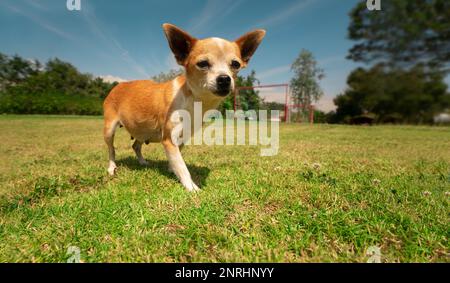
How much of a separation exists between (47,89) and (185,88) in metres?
12.7

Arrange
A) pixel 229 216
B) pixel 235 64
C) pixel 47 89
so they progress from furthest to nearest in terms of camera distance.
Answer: pixel 47 89, pixel 235 64, pixel 229 216

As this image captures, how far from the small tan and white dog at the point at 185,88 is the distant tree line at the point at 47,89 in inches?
128

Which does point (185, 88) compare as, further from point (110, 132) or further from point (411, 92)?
point (411, 92)

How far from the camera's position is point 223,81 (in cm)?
255

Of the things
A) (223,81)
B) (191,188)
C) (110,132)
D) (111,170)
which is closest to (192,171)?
(191,188)

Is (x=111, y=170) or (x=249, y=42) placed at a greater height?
(x=249, y=42)

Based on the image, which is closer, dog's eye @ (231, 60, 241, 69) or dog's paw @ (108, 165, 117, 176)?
dog's eye @ (231, 60, 241, 69)

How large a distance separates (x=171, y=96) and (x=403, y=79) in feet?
9.62

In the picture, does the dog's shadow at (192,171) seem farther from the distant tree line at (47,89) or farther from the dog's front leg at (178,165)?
the distant tree line at (47,89)

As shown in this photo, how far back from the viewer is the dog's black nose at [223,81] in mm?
2539

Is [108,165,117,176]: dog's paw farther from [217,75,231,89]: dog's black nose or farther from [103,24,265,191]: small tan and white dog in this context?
[217,75,231,89]: dog's black nose

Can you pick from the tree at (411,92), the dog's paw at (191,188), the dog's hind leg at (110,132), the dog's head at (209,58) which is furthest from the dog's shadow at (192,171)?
the tree at (411,92)

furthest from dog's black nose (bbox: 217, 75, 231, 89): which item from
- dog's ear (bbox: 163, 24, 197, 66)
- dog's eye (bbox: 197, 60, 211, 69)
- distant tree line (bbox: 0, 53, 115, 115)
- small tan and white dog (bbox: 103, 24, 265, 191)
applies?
distant tree line (bbox: 0, 53, 115, 115)

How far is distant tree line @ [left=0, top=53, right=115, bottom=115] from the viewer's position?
5.38 metres
